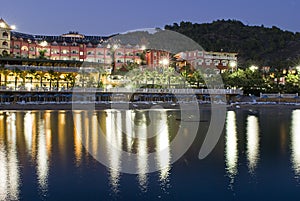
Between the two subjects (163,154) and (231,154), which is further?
(231,154)

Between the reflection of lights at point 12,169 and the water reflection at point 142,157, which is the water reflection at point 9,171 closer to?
the reflection of lights at point 12,169

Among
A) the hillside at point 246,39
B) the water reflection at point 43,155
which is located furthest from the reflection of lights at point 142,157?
the hillside at point 246,39

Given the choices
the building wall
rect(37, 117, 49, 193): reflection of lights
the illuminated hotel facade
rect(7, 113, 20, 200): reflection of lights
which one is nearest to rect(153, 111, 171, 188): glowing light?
rect(37, 117, 49, 193): reflection of lights

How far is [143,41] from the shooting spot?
109000 millimetres

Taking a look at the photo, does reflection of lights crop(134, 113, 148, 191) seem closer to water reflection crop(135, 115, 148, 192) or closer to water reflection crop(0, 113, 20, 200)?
water reflection crop(135, 115, 148, 192)

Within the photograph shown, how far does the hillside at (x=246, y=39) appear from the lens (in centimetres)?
12606

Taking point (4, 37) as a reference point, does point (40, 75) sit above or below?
below

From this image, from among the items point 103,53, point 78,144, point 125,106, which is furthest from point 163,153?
point 103,53

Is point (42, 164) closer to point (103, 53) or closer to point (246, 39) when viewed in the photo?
point (103, 53)

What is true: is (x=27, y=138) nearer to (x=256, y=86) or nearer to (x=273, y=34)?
(x=256, y=86)

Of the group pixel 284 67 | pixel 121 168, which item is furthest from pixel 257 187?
pixel 284 67

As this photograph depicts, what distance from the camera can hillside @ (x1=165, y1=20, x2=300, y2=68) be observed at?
414 ft

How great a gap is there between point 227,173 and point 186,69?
63.1 metres

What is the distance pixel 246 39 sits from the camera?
148625 millimetres
